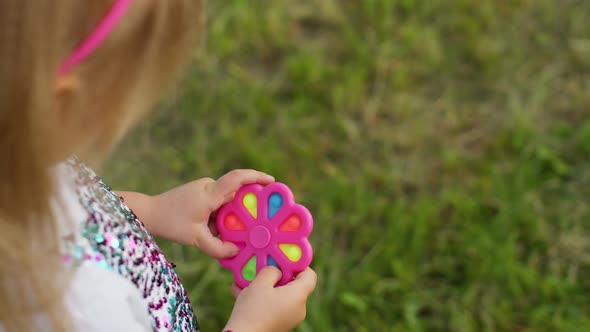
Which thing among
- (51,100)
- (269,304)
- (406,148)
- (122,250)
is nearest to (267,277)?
(269,304)

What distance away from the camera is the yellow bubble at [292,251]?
93cm

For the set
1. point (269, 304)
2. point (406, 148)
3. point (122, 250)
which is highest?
point (122, 250)

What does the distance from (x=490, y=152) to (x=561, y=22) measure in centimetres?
50

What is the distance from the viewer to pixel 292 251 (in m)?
0.93

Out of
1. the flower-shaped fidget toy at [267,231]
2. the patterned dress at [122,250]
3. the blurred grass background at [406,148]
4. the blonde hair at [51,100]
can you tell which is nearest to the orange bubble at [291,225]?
the flower-shaped fidget toy at [267,231]

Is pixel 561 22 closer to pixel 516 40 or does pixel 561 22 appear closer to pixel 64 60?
pixel 516 40

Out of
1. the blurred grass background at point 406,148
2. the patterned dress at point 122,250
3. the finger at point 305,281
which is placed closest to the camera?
the patterned dress at point 122,250

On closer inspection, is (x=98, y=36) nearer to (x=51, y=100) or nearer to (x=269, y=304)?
(x=51, y=100)

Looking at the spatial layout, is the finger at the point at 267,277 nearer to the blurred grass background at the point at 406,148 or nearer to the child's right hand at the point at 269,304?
the child's right hand at the point at 269,304

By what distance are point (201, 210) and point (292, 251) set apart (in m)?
0.13

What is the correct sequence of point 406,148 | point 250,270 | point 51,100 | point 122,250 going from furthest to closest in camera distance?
1. point 406,148
2. point 250,270
3. point 122,250
4. point 51,100

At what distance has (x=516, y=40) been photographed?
1978 mm

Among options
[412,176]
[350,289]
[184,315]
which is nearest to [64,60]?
[184,315]

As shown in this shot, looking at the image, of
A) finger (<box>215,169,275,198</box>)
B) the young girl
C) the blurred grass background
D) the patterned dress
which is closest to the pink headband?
the young girl
